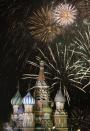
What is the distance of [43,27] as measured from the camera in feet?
48.1

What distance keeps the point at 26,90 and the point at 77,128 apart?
2.84 m

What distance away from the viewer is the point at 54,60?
1573 centimetres

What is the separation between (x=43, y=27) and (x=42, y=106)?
482 cm

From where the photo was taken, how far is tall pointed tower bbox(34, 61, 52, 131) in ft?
59.0

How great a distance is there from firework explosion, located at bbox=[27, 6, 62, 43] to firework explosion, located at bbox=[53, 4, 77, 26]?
32 centimetres

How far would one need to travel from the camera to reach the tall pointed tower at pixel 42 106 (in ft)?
59.0

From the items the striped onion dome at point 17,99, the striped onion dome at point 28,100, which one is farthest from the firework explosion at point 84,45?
the striped onion dome at point 17,99

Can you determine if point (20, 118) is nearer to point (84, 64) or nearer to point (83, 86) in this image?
point (83, 86)

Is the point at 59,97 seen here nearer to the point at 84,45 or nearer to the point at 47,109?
the point at 47,109

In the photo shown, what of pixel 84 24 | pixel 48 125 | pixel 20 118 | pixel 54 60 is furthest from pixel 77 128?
pixel 84 24

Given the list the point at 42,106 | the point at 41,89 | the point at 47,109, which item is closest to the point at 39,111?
the point at 42,106

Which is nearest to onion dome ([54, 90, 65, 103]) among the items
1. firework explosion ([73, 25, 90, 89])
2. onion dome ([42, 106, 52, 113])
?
onion dome ([42, 106, 52, 113])

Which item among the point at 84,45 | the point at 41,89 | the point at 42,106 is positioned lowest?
the point at 42,106

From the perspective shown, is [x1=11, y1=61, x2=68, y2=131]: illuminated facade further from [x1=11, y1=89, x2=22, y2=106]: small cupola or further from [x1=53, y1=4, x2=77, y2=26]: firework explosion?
[x1=53, y1=4, x2=77, y2=26]: firework explosion
